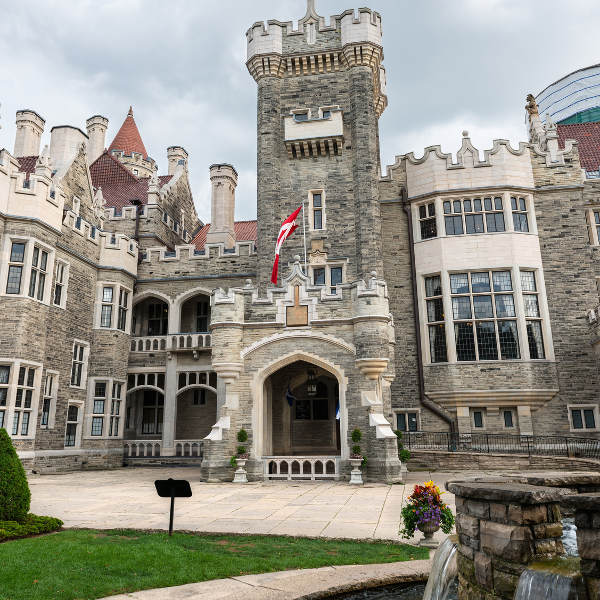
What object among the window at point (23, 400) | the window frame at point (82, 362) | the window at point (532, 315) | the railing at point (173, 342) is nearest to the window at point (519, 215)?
the window at point (532, 315)

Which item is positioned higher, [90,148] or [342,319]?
[90,148]

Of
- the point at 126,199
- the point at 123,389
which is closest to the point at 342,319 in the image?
Answer: the point at 123,389

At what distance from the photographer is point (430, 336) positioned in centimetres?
2206

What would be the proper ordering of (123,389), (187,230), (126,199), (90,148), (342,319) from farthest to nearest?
(90,148) < (187,230) < (126,199) < (123,389) < (342,319)

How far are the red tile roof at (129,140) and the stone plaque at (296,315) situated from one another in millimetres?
32217

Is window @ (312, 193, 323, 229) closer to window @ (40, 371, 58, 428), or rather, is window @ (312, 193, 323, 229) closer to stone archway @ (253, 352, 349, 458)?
stone archway @ (253, 352, 349, 458)

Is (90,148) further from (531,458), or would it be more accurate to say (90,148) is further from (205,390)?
(531,458)

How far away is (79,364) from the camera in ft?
72.2

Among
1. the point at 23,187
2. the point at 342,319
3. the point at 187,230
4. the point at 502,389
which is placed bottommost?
the point at 502,389

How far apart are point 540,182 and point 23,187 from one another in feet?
67.6

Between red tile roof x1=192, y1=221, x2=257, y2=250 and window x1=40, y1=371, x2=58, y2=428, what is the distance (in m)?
14.8

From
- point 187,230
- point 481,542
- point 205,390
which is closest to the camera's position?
point 481,542

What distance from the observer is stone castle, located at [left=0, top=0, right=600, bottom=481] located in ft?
58.4

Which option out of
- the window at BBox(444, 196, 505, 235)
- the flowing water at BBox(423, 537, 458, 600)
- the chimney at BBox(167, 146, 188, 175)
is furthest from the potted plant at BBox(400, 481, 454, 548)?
the chimney at BBox(167, 146, 188, 175)
